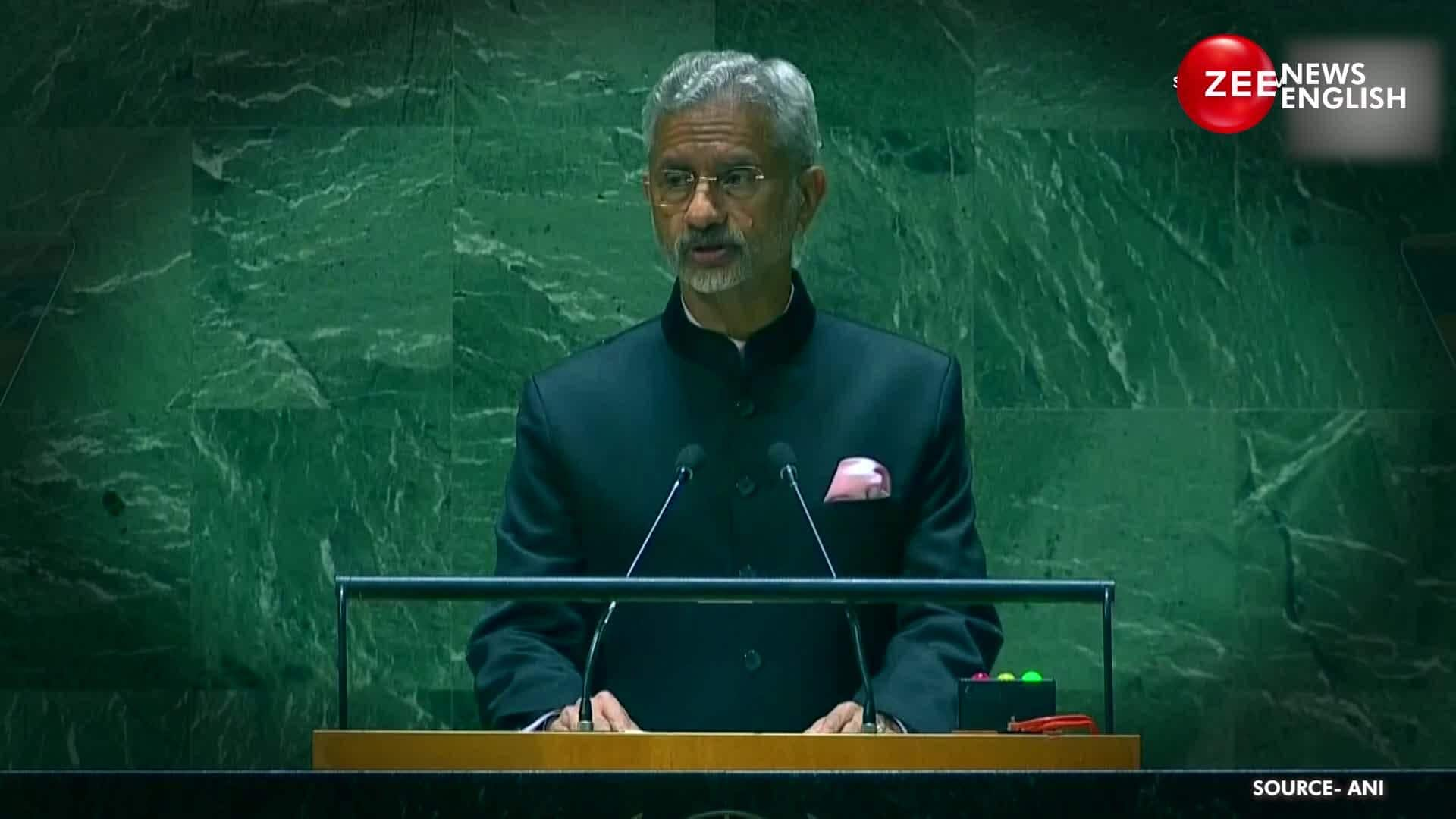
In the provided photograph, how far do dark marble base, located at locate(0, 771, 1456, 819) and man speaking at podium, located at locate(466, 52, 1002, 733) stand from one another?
1432 mm

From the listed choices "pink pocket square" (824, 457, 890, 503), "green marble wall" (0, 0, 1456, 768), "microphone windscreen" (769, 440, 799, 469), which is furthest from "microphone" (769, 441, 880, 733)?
"green marble wall" (0, 0, 1456, 768)

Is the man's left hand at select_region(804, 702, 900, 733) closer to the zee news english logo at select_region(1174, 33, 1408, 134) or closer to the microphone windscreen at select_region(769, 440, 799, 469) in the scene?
the microphone windscreen at select_region(769, 440, 799, 469)

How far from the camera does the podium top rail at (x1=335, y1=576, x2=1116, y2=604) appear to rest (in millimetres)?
2842

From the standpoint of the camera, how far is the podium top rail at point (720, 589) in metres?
2.84

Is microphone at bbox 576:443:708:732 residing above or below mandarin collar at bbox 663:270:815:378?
below

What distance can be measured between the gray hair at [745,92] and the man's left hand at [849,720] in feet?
3.84

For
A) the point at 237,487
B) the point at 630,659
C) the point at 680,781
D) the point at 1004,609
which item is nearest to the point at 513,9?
the point at 237,487

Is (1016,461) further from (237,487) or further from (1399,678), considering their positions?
(237,487)

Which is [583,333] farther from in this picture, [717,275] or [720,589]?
[720,589]

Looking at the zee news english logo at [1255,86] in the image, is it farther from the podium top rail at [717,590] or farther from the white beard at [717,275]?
the podium top rail at [717,590]

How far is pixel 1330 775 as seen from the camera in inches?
92.7

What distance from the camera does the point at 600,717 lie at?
336 centimetres

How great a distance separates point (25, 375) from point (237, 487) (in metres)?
0.62

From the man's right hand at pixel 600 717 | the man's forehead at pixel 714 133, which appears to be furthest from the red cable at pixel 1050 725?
the man's forehead at pixel 714 133
